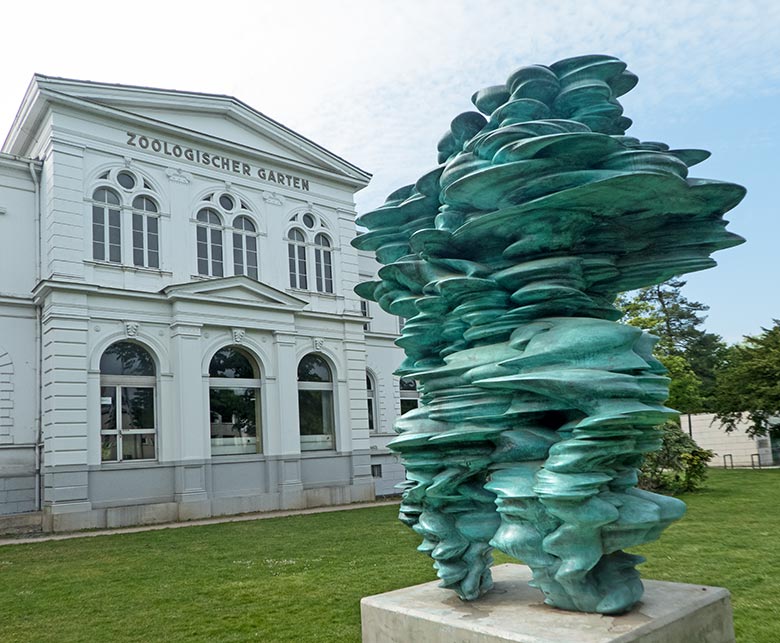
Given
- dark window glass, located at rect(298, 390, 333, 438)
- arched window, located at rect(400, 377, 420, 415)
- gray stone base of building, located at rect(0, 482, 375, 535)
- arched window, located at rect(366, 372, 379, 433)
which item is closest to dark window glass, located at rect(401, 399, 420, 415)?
arched window, located at rect(400, 377, 420, 415)

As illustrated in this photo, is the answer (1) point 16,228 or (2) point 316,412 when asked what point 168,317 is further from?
(2) point 316,412

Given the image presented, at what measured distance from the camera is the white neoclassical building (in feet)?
55.7

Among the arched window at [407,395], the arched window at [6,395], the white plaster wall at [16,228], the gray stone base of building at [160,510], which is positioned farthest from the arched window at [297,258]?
the arched window at [6,395]

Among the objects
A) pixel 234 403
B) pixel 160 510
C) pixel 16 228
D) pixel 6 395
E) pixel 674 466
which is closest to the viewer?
pixel 6 395

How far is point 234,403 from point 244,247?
14.3 ft

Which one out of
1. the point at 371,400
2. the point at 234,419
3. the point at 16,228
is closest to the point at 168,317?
the point at 234,419

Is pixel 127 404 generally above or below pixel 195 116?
below

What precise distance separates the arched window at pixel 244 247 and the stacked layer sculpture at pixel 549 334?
52.6 ft

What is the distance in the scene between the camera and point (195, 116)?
20.2 m

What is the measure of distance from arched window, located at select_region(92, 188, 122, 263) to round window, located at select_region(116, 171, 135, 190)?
0.34 m

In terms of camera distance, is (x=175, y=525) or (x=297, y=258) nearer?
(x=175, y=525)

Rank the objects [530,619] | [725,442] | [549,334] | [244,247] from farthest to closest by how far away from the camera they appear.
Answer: [725,442], [244,247], [549,334], [530,619]

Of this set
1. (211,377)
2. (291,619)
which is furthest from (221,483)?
(291,619)

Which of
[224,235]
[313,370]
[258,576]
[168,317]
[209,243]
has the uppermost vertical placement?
[224,235]
